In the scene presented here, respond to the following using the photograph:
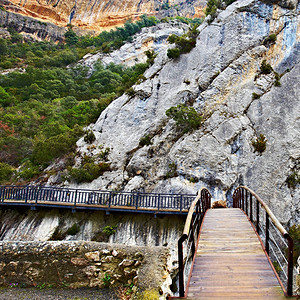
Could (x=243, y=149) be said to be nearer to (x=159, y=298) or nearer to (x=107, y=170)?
(x=107, y=170)

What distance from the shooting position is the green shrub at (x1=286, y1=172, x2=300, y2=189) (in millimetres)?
13164

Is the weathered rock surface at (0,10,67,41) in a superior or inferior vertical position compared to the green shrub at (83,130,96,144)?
superior

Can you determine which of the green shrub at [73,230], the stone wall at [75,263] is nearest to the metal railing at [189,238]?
the stone wall at [75,263]

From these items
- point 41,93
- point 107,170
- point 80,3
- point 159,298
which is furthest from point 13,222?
point 80,3

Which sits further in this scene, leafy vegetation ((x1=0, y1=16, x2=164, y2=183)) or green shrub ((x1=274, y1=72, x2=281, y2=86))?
leafy vegetation ((x1=0, y1=16, x2=164, y2=183))

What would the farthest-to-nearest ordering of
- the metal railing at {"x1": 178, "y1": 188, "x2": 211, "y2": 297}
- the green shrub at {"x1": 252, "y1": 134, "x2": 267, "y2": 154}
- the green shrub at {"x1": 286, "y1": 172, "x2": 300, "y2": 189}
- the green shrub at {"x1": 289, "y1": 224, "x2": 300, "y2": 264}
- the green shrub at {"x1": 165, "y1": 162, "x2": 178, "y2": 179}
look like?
1. the green shrub at {"x1": 252, "y1": 134, "x2": 267, "y2": 154}
2. the green shrub at {"x1": 165, "y1": 162, "x2": 178, "y2": 179}
3. the green shrub at {"x1": 286, "y1": 172, "x2": 300, "y2": 189}
4. the green shrub at {"x1": 289, "y1": 224, "x2": 300, "y2": 264}
5. the metal railing at {"x1": 178, "y1": 188, "x2": 211, "y2": 297}

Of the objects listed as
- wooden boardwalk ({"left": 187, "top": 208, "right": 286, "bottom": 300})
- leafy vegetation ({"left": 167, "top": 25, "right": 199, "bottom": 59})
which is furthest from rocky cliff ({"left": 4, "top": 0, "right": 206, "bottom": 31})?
wooden boardwalk ({"left": 187, "top": 208, "right": 286, "bottom": 300})

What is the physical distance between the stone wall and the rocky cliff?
3180 inches

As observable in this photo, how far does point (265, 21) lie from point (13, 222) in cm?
2696

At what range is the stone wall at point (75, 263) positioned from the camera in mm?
5980

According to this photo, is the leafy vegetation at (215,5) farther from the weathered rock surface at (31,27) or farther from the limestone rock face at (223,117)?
the weathered rock surface at (31,27)

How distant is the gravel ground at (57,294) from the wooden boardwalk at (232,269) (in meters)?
3.05

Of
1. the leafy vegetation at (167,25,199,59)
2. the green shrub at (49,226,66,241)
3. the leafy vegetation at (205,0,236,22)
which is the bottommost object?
the green shrub at (49,226,66,241)

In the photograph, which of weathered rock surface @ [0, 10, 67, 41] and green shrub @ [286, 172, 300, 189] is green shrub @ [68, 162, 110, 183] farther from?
weathered rock surface @ [0, 10, 67, 41]
